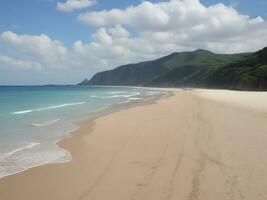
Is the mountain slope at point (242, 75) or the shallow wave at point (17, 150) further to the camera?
the mountain slope at point (242, 75)

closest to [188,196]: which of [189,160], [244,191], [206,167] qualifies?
[244,191]

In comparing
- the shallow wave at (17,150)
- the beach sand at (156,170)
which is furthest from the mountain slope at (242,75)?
the shallow wave at (17,150)

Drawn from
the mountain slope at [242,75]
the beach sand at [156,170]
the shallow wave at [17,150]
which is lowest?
the shallow wave at [17,150]

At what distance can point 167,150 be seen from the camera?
8.62 meters

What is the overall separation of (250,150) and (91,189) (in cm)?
496

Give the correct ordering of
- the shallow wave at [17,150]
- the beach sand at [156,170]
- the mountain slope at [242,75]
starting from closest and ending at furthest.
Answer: the beach sand at [156,170]
the shallow wave at [17,150]
the mountain slope at [242,75]

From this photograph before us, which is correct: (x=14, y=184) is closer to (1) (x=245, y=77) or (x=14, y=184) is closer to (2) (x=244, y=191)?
(2) (x=244, y=191)

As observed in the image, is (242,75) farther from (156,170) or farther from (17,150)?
(156,170)

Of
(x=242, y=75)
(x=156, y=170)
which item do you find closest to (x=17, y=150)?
(x=156, y=170)

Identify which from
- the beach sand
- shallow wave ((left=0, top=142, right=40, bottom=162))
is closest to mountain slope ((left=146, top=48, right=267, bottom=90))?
the beach sand

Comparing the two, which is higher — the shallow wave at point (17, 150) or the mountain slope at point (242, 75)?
the mountain slope at point (242, 75)

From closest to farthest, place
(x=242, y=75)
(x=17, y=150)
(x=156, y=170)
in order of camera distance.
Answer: (x=156, y=170)
(x=17, y=150)
(x=242, y=75)

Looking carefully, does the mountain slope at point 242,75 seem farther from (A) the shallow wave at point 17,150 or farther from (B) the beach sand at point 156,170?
(A) the shallow wave at point 17,150

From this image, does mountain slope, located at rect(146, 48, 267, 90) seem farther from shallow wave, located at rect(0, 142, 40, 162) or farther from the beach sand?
shallow wave, located at rect(0, 142, 40, 162)
